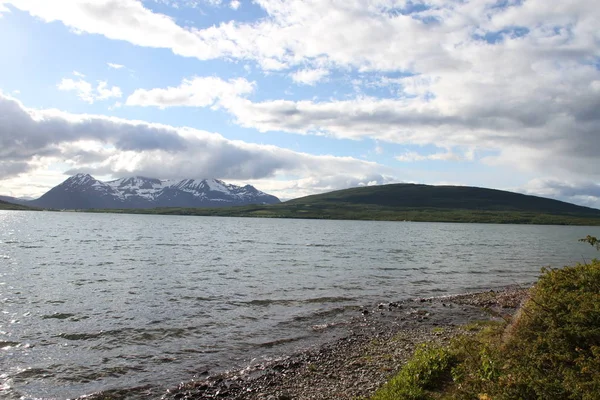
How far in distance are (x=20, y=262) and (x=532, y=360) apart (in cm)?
6030

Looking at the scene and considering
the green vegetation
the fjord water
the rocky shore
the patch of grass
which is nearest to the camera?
the green vegetation

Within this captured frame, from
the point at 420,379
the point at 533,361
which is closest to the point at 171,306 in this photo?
the point at 420,379

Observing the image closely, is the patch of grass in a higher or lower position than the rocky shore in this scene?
higher

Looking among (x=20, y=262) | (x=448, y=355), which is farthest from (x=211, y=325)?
(x=20, y=262)

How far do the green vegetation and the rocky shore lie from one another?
2.30 meters

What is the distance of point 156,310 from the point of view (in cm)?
3097

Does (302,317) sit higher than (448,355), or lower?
lower

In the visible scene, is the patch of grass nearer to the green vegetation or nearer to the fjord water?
the green vegetation

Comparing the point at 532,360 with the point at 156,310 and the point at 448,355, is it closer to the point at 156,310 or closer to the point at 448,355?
the point at 448,355

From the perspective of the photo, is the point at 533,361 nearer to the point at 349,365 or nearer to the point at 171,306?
the point at 349,365

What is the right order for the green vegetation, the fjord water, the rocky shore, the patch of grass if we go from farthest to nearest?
the fjord water
the rocky shore
the patch of grass
the green vegetation

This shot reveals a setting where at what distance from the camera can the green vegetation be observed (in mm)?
11086

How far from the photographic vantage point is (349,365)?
1953 cm

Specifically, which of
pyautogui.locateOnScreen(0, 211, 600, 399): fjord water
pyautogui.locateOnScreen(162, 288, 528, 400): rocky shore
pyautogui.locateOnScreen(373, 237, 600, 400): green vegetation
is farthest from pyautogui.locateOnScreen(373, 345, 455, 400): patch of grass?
pyautogui.locateOnScreen(0, 211, 600, 399): fjord water
